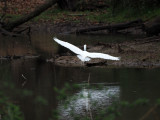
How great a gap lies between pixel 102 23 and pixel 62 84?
11.0 meters

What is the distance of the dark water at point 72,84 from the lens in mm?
9312

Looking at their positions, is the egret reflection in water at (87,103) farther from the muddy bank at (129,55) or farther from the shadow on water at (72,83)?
the muddy bank at (129,55)

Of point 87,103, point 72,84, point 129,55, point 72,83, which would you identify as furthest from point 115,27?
point 87,103

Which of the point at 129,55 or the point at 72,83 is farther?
the point at 129,55

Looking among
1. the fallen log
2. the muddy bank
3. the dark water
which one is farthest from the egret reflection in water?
the fallen log

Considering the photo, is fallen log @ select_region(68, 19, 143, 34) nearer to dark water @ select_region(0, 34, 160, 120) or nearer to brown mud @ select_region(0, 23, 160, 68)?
brown mud @ select_region(0, 23, 160, 68)

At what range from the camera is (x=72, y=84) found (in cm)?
1109

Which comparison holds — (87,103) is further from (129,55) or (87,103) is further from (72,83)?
(129,55)

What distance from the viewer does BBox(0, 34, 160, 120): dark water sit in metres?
9.31

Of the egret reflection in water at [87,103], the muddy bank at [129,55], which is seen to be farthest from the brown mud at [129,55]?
the egret reflection in water at [87,103]

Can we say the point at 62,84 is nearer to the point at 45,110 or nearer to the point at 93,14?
the point at 45,110

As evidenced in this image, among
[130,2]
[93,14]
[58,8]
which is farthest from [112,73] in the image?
[58,8]

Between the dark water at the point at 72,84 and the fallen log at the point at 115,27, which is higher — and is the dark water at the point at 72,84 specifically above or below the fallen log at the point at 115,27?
below

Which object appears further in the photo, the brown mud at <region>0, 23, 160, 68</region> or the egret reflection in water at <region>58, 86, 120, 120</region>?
the brown mud at <region>0, 23, 160, 68</region>
